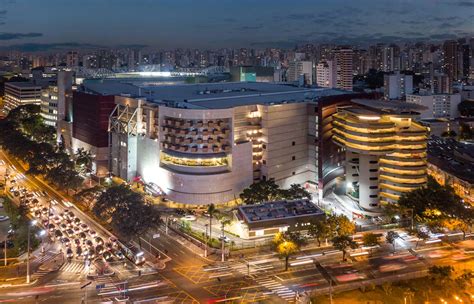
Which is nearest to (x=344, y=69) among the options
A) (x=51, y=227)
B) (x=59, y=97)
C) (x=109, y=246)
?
(x=59, y=97)

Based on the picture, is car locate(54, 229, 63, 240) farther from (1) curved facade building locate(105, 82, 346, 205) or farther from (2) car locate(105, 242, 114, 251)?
(1) curved facade building locate(105, 82, 346, 205)

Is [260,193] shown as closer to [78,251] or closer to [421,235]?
[421,235]

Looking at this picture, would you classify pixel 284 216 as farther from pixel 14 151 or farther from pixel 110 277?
pixel 14 151

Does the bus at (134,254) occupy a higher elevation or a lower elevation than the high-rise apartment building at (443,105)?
lower

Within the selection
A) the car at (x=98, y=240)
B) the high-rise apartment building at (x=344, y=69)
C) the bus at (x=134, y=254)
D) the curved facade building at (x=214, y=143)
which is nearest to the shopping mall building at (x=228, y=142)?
the curved facade building at (x=214, y=143)

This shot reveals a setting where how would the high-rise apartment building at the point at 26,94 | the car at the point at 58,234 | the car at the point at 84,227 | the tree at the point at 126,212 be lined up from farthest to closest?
the high-rise apartment building at the point at 26,94 → the car at the point at 84,227 → the car at the point at 58,234 → the tree at the point at 126,212

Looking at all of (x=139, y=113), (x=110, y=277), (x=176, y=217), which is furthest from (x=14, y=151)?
(x=110, y=277)

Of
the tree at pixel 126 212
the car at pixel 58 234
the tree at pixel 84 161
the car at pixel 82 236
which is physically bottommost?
the car at pixel 82 236

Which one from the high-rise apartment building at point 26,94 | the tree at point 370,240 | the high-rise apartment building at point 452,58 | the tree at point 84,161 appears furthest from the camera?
the high-rise apartment building at point 452,58

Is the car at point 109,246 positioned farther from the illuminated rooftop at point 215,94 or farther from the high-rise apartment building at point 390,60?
the high-rise apartment building at point 390,60
